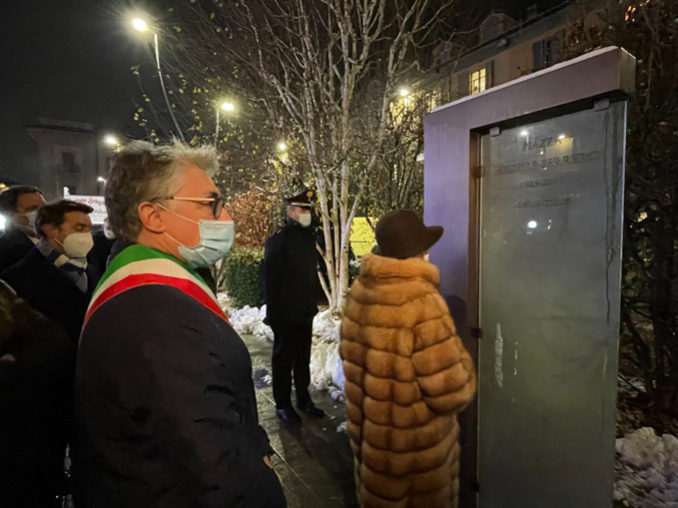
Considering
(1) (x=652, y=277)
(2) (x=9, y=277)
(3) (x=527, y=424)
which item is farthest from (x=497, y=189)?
(2) (x=9, y=277)

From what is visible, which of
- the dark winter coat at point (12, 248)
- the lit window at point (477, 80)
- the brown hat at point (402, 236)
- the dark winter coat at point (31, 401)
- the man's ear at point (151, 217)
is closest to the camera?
the man's ear at point (151, 217)

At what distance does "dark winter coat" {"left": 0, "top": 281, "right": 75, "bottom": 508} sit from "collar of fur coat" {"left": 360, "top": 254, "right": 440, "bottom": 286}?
148 centimetres

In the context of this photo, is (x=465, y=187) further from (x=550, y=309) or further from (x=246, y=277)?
(x=246, y=277)

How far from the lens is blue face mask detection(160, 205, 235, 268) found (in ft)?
4.76

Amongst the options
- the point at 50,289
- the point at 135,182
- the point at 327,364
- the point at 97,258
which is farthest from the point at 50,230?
the point at 327,364

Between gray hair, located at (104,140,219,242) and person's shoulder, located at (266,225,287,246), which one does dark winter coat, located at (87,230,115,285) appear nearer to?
person's shoulder, located at (266,225,287,246)

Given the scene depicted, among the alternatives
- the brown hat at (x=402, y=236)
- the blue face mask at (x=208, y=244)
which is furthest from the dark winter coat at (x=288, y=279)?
the blue face mask at (x=208, y=244)

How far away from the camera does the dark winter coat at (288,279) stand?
4.32 metres

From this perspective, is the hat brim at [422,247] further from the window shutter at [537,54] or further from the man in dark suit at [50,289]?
the window shutter at [537,54]

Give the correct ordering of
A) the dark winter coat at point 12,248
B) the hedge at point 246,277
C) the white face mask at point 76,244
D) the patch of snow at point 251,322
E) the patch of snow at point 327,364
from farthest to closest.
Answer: the hedge at point 246,277 < the patch of snow at point 251,322 < the patch of snow at point 327,364 < the white face mask at point 76,244 < the dark winter coat at point 12,248

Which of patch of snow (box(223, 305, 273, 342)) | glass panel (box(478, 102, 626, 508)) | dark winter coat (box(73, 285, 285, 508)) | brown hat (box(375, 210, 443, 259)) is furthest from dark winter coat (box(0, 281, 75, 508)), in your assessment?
patch of snow (box(223, 305, 273, 342))

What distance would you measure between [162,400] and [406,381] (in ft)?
4.38

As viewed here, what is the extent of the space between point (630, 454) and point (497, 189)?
2645 mm

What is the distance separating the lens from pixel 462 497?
9.09 feet
